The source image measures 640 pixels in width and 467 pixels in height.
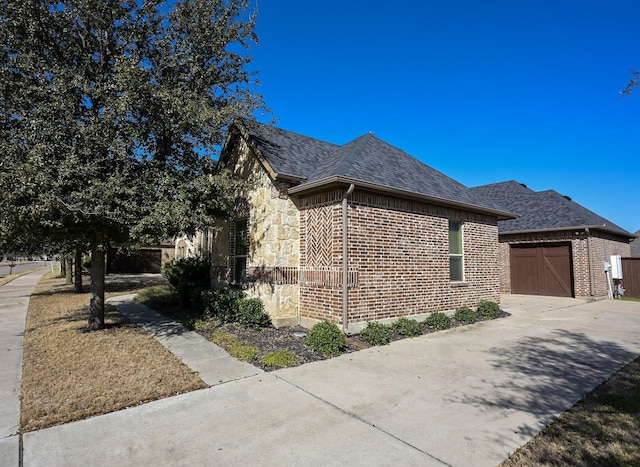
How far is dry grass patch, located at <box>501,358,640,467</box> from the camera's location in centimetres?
342

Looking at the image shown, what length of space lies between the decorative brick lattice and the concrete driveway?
8.34 ft

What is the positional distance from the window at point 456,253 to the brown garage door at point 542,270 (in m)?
8.15

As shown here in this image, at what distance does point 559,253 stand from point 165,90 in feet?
56.2

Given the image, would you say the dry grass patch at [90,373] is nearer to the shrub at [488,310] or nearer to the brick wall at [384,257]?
the brick wall at [384,257]

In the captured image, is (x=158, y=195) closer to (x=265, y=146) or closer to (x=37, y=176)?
(x=37, y=176)

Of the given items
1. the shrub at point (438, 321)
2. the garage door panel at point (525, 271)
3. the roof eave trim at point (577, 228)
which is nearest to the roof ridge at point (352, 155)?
the shrub at point (438, 321)

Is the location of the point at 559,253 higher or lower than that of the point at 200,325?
higher

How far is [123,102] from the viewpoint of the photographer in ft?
23.0

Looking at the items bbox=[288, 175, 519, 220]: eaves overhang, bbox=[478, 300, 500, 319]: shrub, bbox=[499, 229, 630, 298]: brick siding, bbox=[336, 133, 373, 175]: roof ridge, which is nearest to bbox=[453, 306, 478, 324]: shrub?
bbox=[478, 300, 500, 319]: shrub

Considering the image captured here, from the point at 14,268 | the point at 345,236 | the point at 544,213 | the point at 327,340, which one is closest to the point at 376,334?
the point at 327,340

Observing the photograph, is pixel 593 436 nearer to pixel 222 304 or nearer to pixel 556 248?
pixel 222 304

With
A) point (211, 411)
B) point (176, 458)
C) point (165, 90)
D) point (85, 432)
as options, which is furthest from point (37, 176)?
point (176, 458)

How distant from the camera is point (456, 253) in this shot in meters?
11.2

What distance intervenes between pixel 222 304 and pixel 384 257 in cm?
440
